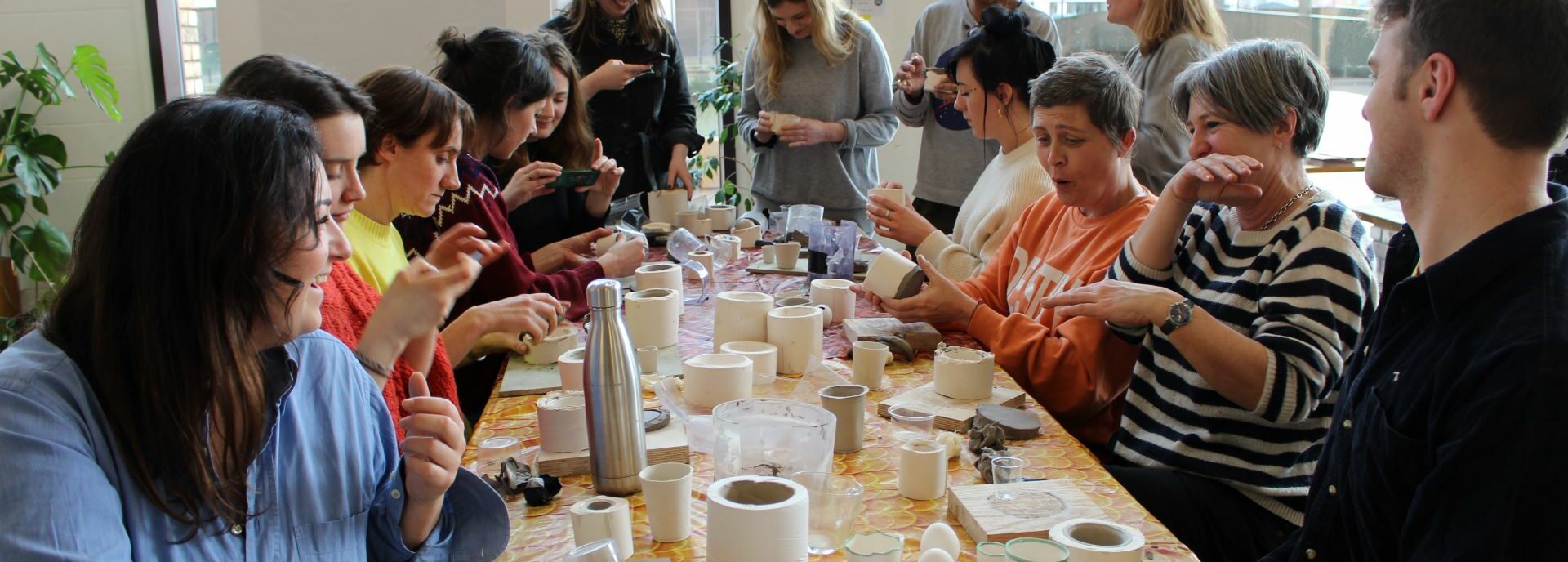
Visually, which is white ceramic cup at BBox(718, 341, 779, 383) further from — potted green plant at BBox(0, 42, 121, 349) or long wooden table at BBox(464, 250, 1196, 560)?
potted green plant at BBox(0, 42, 121, 349)

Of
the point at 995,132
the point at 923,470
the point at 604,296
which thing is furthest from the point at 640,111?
the point at 923,470

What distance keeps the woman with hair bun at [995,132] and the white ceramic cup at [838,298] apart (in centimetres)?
55

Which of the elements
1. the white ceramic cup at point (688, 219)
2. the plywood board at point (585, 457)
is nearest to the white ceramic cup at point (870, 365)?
the plywood board at point (585, 457)

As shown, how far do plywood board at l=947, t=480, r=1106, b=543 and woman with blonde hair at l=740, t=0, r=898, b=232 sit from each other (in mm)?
2791

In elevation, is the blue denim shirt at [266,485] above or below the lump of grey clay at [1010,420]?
above

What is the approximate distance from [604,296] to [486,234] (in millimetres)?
1224

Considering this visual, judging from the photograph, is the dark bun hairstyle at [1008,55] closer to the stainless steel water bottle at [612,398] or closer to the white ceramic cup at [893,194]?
the white ceramic cup at [893,194]

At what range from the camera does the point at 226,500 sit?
1.09 meters

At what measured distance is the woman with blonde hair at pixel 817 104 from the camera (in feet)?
13.4

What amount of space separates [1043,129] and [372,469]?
1687 millimetres

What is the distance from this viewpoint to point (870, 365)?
1904 mm

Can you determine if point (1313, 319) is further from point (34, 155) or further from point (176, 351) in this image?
point (34, 155)

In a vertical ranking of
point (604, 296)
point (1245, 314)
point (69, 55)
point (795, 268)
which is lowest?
point (795, 268)

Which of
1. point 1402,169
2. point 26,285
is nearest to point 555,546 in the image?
point 1402,169
